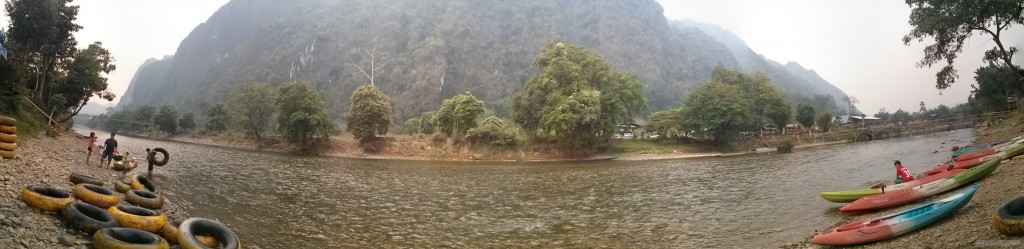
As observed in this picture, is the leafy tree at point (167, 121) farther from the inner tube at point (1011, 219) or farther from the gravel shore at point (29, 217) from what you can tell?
the inner tube at point (1011, 219)

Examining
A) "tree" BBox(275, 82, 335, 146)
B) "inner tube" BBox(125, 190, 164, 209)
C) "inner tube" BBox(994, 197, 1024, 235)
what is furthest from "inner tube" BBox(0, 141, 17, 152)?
"tree" BBox(275, 82, 335, 146)

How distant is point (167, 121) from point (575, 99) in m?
94.2

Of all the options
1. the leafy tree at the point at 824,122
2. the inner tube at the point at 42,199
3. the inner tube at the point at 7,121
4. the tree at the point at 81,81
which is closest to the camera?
the inner tube at the point at 42,199

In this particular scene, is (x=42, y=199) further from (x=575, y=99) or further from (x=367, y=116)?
(x=367, y=116)

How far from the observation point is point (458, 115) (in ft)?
192

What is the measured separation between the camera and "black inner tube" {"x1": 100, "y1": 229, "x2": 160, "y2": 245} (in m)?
9.20

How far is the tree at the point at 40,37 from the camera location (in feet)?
108

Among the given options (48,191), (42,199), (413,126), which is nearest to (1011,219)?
(42,199)

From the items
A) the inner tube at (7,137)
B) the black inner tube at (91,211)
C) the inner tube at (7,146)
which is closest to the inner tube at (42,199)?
the black inner tube at (91,211)

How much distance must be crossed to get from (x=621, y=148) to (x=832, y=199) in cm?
4305

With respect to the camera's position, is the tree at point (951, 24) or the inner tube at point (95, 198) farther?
the tree at point (951, 24)

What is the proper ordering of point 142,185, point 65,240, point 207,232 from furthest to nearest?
1. point 142,185
2. point 207,232
3. point 65,240

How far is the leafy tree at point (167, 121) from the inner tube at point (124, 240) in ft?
366

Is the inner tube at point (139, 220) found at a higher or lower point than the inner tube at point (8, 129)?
lower
